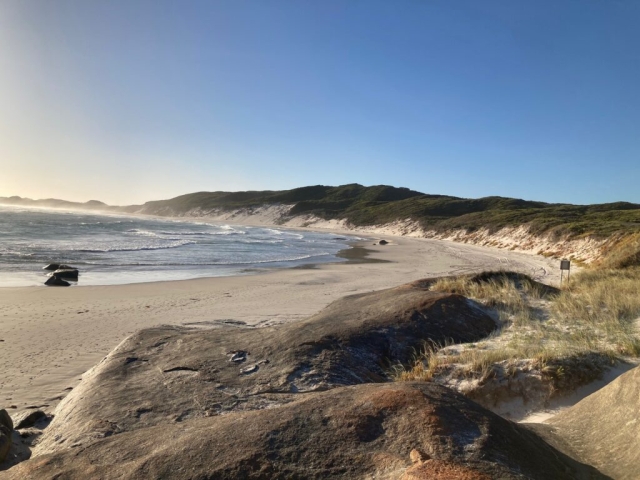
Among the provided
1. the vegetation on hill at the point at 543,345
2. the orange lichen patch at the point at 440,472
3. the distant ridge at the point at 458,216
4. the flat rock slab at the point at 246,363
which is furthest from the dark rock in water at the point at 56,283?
the distant ridge at the point at 458,216

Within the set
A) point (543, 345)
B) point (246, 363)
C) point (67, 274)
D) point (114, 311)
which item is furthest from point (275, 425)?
point (67, 274)

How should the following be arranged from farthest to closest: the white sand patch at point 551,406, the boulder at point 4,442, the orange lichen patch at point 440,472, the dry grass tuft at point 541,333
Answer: the dry grass tuft at point 541,333 → the white sand patch at point 551,406 → the boulder at point 4,442 → the orange lichen patch at point 440,472

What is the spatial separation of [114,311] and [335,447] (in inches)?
487

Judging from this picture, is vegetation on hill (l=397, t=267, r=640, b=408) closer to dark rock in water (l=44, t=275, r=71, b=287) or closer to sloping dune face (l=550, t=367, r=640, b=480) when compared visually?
sloping dune face (l=550, t=367, r=640, b=480)

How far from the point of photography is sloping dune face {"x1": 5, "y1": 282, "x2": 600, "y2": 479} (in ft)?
9.57

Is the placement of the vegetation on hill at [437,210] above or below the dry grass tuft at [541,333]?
above

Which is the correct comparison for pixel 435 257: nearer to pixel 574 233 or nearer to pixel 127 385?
pixel 574 233

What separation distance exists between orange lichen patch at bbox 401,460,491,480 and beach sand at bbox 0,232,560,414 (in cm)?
611

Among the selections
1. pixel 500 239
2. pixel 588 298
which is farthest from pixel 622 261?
pixel 500 239

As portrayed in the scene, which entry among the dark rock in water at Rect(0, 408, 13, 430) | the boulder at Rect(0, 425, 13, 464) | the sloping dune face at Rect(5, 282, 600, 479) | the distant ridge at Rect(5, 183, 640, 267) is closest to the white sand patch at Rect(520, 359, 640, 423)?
the sloping dune face at Rect(5, 282, 600, 479)

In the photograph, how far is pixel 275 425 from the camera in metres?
3.34

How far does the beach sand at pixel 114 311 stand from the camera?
8203 millimetres

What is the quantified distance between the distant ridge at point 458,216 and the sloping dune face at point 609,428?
15.5 metres

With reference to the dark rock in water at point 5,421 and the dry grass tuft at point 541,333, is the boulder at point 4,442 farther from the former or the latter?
the dry grass tuft at point 541,333
